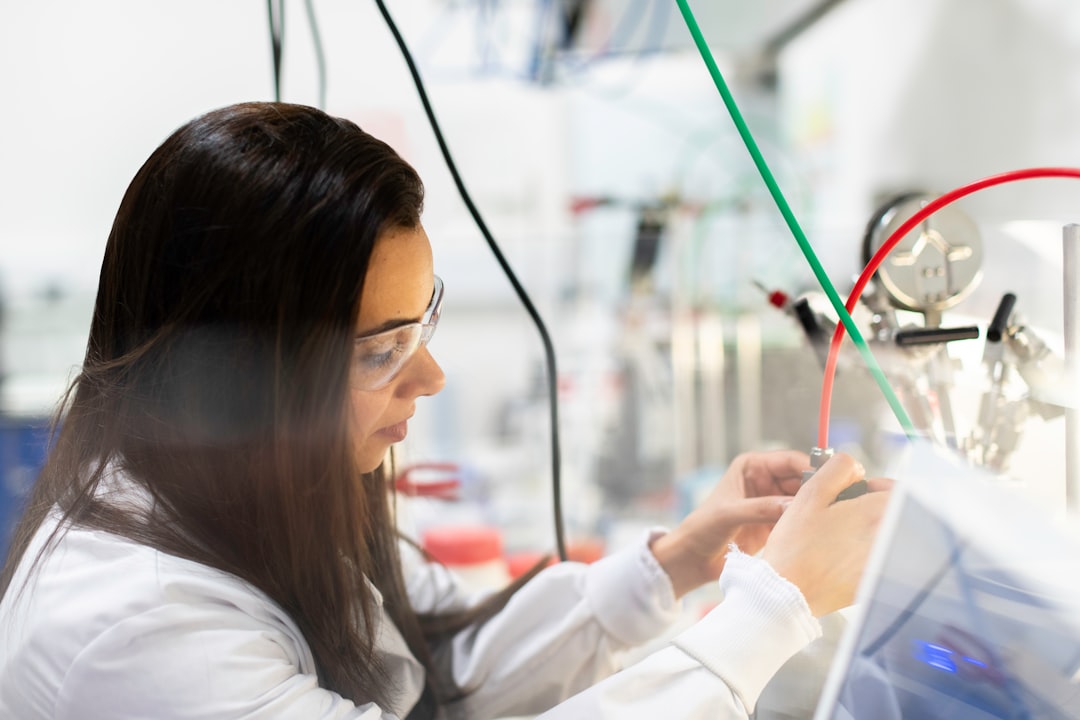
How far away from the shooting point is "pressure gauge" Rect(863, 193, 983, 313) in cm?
74

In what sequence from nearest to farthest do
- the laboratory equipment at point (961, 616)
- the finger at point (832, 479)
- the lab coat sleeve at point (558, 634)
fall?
the laboratory equipment at point (961, 616)
the finger at point (832, 479)
the lab coat sleeve at point (558, 634)

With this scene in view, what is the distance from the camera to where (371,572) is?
743 mm

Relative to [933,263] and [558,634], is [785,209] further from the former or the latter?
[558,634]

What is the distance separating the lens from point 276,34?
82 centimetres

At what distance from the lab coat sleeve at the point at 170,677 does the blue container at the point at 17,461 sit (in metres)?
0.21

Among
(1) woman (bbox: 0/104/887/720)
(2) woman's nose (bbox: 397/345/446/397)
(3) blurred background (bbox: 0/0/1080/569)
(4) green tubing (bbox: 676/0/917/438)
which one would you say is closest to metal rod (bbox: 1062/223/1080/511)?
(3) blurred background (bbox: 0/0/1080/569)

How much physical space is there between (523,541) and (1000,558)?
153cm

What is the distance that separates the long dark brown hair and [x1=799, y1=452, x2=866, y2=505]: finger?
0.31 m

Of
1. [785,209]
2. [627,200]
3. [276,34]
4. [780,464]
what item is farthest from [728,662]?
[627,200]

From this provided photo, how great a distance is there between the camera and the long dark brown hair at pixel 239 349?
547 mm

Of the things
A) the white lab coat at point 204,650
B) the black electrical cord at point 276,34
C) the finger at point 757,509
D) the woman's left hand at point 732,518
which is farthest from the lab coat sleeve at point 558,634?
the black electrical cord at point 276,34

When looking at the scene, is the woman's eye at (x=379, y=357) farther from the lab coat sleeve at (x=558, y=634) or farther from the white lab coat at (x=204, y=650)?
the lab coat sleeve at (x=558, y=634)

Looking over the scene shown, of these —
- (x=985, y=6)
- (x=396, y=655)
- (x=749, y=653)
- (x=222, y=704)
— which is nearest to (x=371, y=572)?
(x=396, y=655)

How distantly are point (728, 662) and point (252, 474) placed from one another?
1.08ft
